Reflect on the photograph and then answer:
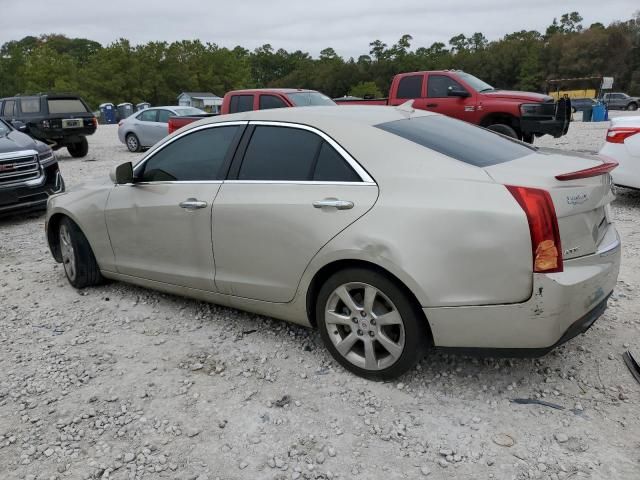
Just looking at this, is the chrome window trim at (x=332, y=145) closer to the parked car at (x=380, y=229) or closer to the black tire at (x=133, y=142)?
the parked car at (x=380, y=229)

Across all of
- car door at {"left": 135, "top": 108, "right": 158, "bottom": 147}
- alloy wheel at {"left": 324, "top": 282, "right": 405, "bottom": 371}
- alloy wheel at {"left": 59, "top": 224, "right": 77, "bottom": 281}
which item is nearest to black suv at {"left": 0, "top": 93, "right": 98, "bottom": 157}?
car door at {"left": 135, "top": 108, "right": 158, "bottom": 147}

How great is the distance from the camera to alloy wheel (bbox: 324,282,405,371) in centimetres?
288

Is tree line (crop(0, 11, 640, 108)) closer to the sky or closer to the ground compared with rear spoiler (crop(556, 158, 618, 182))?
closer to the sky

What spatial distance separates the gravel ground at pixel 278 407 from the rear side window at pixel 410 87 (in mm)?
8745

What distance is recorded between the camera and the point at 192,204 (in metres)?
3.57

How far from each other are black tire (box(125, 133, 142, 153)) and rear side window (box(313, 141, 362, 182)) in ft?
47.1

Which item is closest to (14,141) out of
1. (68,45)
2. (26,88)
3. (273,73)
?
(26,88)

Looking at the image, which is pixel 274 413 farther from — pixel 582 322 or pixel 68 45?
pixel 68 45

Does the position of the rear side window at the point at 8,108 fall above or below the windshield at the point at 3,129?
above

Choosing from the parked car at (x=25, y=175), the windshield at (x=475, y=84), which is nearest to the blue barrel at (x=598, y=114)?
the windshield at (x=475, y=84)

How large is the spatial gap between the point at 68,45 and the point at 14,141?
129 metres

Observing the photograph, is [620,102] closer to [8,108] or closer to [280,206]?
[8,108]

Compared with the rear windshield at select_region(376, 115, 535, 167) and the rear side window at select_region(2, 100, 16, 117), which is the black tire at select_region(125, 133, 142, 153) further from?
the rear windshield at select_region(376, 115, 535, 167)

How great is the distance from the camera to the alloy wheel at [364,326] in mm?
2883
